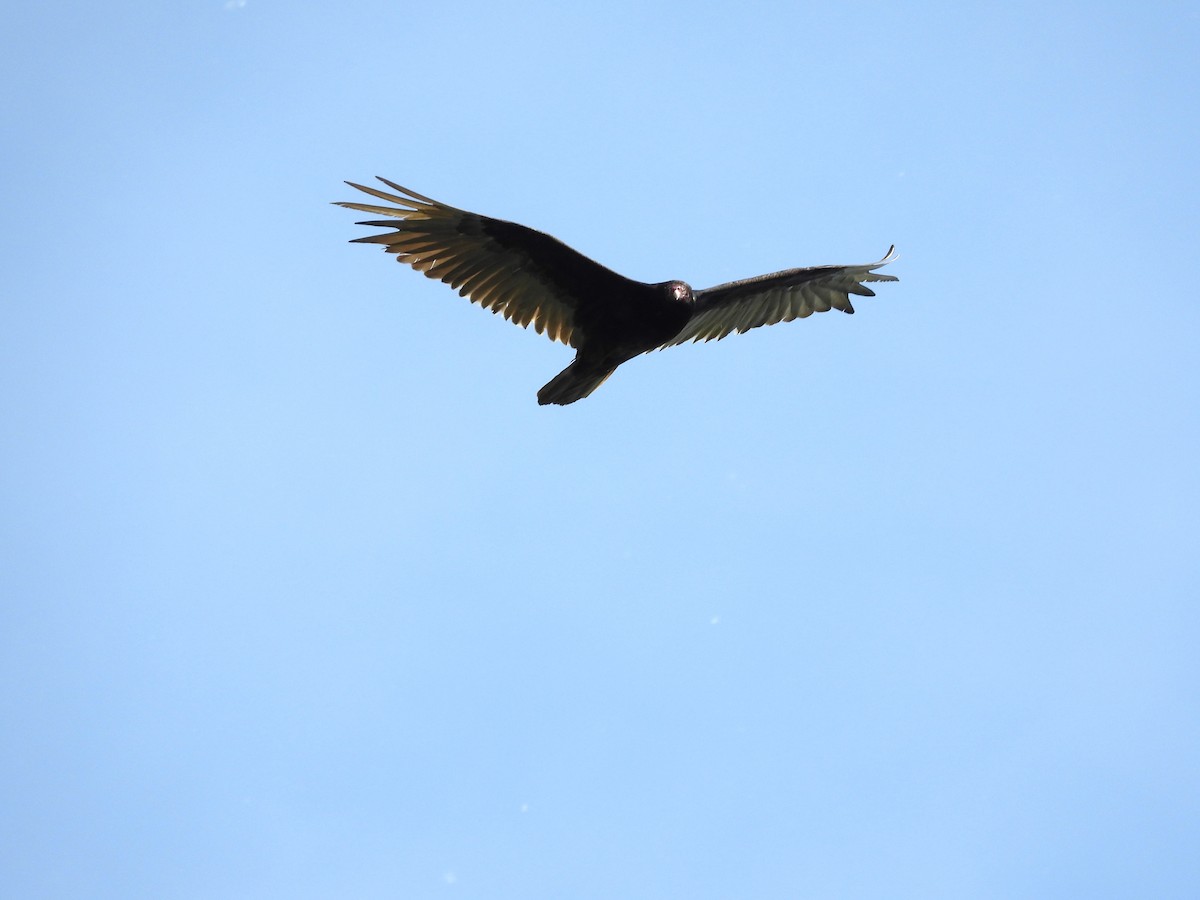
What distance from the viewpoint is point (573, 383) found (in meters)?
10.0

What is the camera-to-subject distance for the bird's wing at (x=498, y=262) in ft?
30.7

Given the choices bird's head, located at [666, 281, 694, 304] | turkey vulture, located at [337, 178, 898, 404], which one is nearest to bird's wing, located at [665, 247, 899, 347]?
turkey vulture, located at [337, 178, 898, 404]

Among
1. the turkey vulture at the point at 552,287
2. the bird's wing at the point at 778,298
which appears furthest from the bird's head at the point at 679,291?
the bird's wing at the point at 778,298

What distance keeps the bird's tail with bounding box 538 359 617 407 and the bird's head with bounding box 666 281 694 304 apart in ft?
2.89

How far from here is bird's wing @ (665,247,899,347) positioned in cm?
1055

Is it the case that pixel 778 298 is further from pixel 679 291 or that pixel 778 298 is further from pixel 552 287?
pixel 552 287

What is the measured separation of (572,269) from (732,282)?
154 centimetres

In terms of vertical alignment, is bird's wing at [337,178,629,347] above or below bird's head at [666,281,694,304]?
above

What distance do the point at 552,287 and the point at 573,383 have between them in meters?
0.82

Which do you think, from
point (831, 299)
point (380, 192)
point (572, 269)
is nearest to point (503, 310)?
point (572, 269)

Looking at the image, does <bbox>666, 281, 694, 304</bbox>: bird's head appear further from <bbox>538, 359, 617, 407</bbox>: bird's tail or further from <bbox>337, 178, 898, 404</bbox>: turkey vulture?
<bbox>538, 359, 617, 407</bbox>: bird's tail

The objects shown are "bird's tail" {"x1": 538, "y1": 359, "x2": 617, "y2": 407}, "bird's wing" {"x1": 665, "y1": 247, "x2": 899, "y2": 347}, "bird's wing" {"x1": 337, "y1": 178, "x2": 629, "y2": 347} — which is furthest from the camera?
"bird's wing" {"x1": 665, "y1": 247, "x2": 899, "y2": 347}

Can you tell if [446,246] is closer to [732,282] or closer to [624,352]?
[624,352]

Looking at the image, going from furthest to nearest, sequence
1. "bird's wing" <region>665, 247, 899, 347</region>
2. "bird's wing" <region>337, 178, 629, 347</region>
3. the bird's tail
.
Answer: "bird's wing" <region>665, 247, 899, 347</region> < the bird's tail < "bird's wing" <region>337, 178, 629, 347</region>
